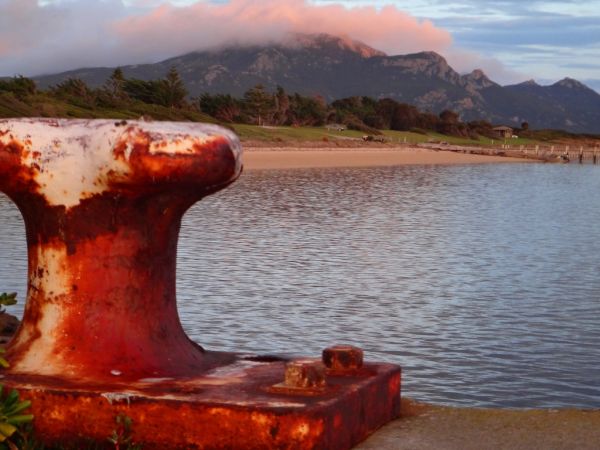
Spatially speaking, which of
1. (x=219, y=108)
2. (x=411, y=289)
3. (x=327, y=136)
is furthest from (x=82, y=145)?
(x=219, y=108)

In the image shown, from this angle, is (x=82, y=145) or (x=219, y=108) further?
(x=219, y=108)

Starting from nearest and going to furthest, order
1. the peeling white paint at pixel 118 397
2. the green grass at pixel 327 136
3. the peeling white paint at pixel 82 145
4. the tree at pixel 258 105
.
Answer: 1. the peeling white paint at pixel 118 397
2. the peeling white paint at pixel 82 145
3. the green grass at pixel 327 136
4. the tree at pixel 258 105

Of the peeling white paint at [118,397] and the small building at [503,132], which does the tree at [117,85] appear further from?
the peeling white paint at [118,397]

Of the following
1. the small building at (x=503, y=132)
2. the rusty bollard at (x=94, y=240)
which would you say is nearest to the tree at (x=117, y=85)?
the small building at (x=503, y=132)

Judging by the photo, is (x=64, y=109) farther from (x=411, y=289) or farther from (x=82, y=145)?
(x=82, y=145)

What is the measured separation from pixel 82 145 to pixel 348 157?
64.6 metres

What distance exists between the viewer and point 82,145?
500cm

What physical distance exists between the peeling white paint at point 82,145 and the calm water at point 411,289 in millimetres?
3772

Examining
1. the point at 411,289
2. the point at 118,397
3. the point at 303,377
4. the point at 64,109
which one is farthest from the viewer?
the point at 64,109

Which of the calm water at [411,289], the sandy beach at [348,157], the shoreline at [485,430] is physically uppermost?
the shoreline at [485,430]

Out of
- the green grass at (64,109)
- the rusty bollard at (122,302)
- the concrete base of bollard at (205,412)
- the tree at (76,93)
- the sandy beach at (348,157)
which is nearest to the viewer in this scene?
the concrete base of bollard at (205,412)

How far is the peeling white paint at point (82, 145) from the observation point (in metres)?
4.86

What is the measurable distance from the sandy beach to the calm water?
2373 centimetres

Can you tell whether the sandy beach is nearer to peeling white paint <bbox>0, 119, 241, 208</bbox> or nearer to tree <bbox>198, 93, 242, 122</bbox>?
tree <bbox>198, 93, 242, 122</bbox>
